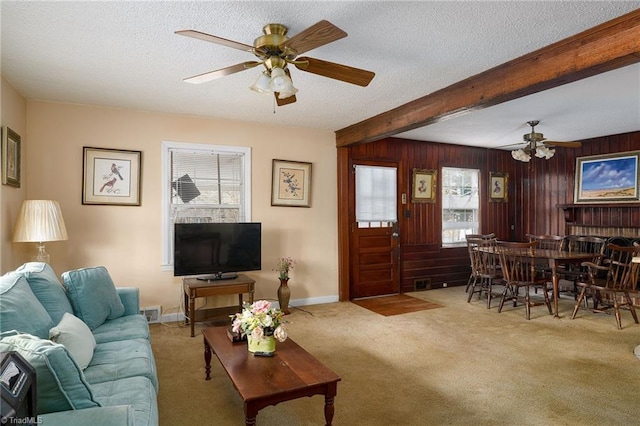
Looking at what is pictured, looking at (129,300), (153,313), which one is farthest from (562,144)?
(153,313)

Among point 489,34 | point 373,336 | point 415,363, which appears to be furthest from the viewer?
point 373,336

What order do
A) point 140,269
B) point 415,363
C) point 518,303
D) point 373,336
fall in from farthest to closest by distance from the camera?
point 518,303 < point 140,269 < point 373,336 < point 415,363

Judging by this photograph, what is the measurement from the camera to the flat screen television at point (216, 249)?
4000mm

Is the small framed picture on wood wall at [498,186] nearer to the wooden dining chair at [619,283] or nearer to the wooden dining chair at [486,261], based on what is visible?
the wooden dining chair at [486,261]

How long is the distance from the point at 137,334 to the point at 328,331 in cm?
195

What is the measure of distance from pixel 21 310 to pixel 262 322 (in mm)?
1223

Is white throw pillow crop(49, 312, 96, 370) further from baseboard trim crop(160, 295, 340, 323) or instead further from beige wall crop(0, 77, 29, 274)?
baseboard trim crop(160, 295, 340, 323)

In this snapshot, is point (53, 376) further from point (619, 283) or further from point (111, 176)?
point (619, 283)

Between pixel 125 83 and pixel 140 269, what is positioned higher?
pixel 125 83

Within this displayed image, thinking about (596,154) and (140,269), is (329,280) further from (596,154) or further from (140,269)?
(596,154)

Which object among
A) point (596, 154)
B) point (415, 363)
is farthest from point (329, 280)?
point (596, 154)

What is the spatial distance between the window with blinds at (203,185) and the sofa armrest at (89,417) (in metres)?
3.17

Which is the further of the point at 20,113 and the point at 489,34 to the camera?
the point at 20,113

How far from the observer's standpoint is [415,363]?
312 centimetres
